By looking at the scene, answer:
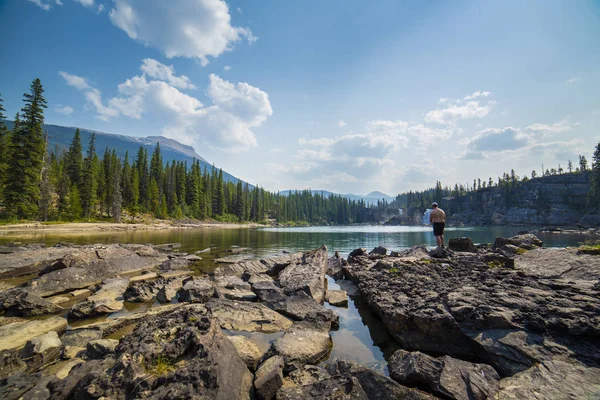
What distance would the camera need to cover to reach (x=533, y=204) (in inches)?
4899

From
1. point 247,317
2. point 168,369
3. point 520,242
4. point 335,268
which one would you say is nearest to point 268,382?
point 168,369

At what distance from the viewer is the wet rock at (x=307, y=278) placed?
9.78 meters

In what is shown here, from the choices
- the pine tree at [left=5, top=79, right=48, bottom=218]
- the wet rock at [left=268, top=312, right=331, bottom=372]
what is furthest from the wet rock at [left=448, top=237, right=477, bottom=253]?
the pine tree at [left=5, top=79, right=48, bottom=218]

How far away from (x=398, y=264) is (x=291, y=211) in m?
136

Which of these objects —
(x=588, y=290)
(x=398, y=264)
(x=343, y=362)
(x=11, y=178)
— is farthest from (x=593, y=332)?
(x=11, y=178)

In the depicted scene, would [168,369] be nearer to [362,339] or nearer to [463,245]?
[362,339]

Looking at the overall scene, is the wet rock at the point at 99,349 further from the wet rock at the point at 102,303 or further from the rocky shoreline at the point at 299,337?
the wet rock at the point at 102,303

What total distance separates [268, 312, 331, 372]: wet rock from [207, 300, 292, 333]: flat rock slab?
0.99 meters

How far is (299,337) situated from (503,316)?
4.93 metres

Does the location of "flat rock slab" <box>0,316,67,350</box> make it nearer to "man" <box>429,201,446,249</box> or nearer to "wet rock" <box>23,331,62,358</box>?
"wet rock" <box>23,331,62,358</box>

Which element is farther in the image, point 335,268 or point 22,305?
point 335,268

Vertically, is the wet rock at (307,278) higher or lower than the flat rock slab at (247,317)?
higher

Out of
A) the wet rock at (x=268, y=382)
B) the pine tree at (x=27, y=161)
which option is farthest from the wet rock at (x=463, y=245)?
the pine tree at (x=27, y=161)

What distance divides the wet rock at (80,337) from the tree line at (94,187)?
49.9 meters
